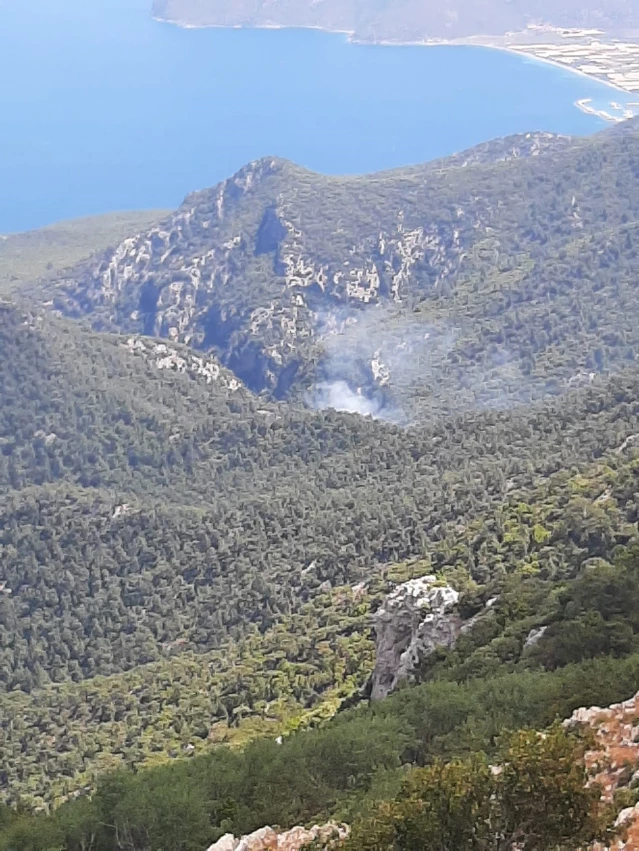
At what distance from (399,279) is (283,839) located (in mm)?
133891

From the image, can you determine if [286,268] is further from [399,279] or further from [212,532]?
[212,532]

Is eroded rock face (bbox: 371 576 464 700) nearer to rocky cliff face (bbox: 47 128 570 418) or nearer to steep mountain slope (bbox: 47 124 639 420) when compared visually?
steep mountain slope (bbox: 47 124 639 420)

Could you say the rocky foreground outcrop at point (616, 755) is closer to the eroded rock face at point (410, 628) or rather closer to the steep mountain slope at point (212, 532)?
the steep mountain slope at point (212, 532)

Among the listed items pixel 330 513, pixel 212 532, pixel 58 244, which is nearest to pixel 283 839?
pixel 330 513

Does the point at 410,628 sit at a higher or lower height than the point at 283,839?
lower


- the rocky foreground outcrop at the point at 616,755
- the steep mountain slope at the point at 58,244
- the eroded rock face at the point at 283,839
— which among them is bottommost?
the steep mountain slope at the point at 58,244

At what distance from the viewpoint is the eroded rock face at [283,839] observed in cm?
2172

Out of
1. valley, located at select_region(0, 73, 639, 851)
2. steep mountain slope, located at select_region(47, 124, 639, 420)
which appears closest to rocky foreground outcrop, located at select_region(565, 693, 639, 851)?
valley, located at select_region(0, 73, 639, 851)

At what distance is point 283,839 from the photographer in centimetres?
2284

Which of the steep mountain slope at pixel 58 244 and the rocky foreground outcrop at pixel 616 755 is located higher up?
the rocky foreground outcrop at pixel 616 755

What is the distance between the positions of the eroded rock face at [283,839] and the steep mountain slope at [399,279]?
98.1 metres

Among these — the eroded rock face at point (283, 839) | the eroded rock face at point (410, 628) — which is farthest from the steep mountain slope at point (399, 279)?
the eroded rock face at point (283, 839)

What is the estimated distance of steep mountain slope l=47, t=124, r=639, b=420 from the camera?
131m

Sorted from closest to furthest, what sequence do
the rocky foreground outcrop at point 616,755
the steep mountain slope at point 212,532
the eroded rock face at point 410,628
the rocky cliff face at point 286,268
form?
1. the rocky foreground outcrop at point 616,755
2. the eroded rock face at point 410,628
3. the steep mountain slope at point 212,532
4. the rocky cliff face at point 286,268
